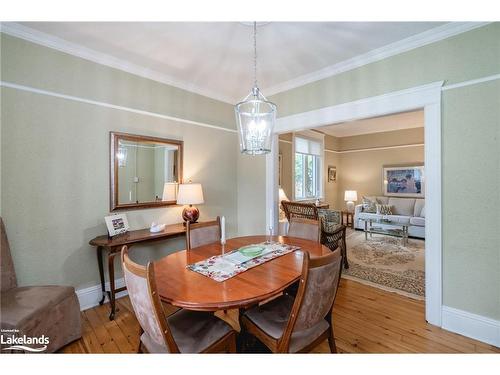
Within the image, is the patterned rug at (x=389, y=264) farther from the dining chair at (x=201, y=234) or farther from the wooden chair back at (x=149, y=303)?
the wooden chair back at (x=149, y=303)

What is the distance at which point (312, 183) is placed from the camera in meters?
6.37

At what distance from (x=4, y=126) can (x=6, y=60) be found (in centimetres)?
57

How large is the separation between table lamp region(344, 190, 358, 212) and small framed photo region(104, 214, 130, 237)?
569 centimetres

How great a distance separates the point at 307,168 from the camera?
6133 mm

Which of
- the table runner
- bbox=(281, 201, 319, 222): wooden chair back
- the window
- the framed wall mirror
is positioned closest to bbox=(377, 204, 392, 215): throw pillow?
the window

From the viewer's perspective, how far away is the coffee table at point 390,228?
14.6 ft

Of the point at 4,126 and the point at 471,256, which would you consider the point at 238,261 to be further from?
the point at 4,126

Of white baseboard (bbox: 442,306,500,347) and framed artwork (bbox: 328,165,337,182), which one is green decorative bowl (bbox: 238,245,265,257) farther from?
framed artwork (bbox: 328,165,337,182)

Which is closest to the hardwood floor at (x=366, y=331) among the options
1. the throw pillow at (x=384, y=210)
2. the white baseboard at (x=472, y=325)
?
the white baseboard at (x=472, y=325)

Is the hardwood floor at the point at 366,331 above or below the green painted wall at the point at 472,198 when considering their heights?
below

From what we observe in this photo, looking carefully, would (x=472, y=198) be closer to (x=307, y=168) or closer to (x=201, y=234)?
(x=201, y=234)

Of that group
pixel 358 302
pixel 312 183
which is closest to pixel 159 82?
pixel 358 302

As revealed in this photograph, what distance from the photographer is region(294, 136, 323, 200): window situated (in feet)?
18.9

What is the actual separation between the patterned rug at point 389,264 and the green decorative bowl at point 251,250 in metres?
1.86
